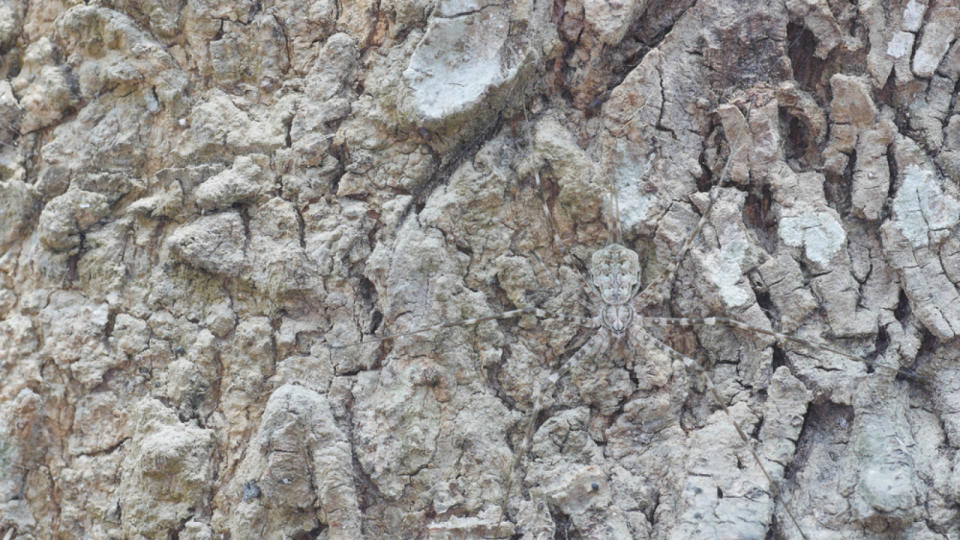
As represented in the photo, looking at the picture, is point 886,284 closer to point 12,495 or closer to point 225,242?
point 225,242

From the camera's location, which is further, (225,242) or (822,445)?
(225,242)

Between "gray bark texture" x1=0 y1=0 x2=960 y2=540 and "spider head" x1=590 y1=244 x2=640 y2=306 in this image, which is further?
"spider head" x1=590 y1=244 x2=640 y2=306

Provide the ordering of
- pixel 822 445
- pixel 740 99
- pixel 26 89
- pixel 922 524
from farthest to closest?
1. pixel 26 89
2. pixel 740 99
3. pixel 822 445
4. pixel 922 524

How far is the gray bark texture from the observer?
241cm

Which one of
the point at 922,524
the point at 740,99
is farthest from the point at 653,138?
the point at 922,524

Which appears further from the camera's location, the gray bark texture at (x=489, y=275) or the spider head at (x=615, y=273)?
the spider head at (x=615, y=273)

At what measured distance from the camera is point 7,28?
10.3 ft

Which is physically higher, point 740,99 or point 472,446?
point 740,99

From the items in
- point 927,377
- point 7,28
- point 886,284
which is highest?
point 7,28

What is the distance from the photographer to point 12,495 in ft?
9.34

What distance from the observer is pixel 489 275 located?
2.63 metres

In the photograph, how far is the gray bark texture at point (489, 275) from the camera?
2.41 m

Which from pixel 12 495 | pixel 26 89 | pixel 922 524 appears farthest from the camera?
pixel 26 89

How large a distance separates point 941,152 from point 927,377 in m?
0.76
